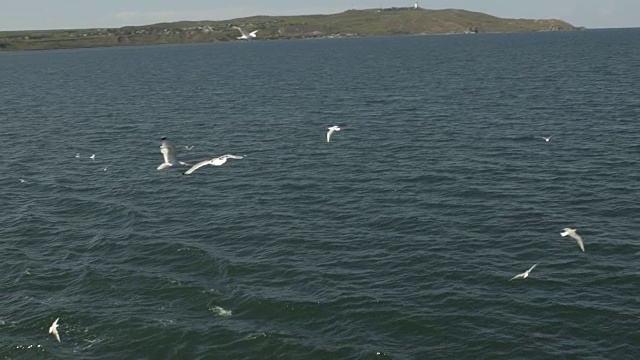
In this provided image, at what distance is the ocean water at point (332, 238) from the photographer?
3256 centimetres

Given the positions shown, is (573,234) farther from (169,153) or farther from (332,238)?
(169,153)

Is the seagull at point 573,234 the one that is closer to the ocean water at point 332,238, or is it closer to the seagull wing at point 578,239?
the seagull wing at point 578,239

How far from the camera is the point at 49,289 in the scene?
39.1 metres

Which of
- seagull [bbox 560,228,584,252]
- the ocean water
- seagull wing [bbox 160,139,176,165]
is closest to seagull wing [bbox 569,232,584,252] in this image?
seagull [bbox 560,228,584,252]

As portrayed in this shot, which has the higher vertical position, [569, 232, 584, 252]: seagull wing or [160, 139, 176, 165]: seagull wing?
[160, 139, 176, 165]: seagull wing

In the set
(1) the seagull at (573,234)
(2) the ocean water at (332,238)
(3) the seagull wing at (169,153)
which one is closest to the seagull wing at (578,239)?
(1) the seagull at (573,234)

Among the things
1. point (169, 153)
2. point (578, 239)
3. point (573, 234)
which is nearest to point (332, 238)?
point (169, 153)

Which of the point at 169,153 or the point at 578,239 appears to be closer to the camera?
the point at 578,239

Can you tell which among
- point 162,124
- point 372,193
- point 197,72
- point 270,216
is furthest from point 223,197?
point 197,72

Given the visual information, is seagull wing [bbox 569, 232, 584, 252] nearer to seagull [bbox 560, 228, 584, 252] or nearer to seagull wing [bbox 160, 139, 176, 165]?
seagull [bbox 560, 228, 584, 252]

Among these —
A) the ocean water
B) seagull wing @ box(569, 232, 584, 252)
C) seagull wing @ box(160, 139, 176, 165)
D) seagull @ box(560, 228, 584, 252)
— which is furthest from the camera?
seagull wing @ box(160, 139, 176, 165)

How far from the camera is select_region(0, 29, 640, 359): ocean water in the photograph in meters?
32.6

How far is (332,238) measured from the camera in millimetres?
44312

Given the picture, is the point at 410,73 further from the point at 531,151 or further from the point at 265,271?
the point at 265,271
